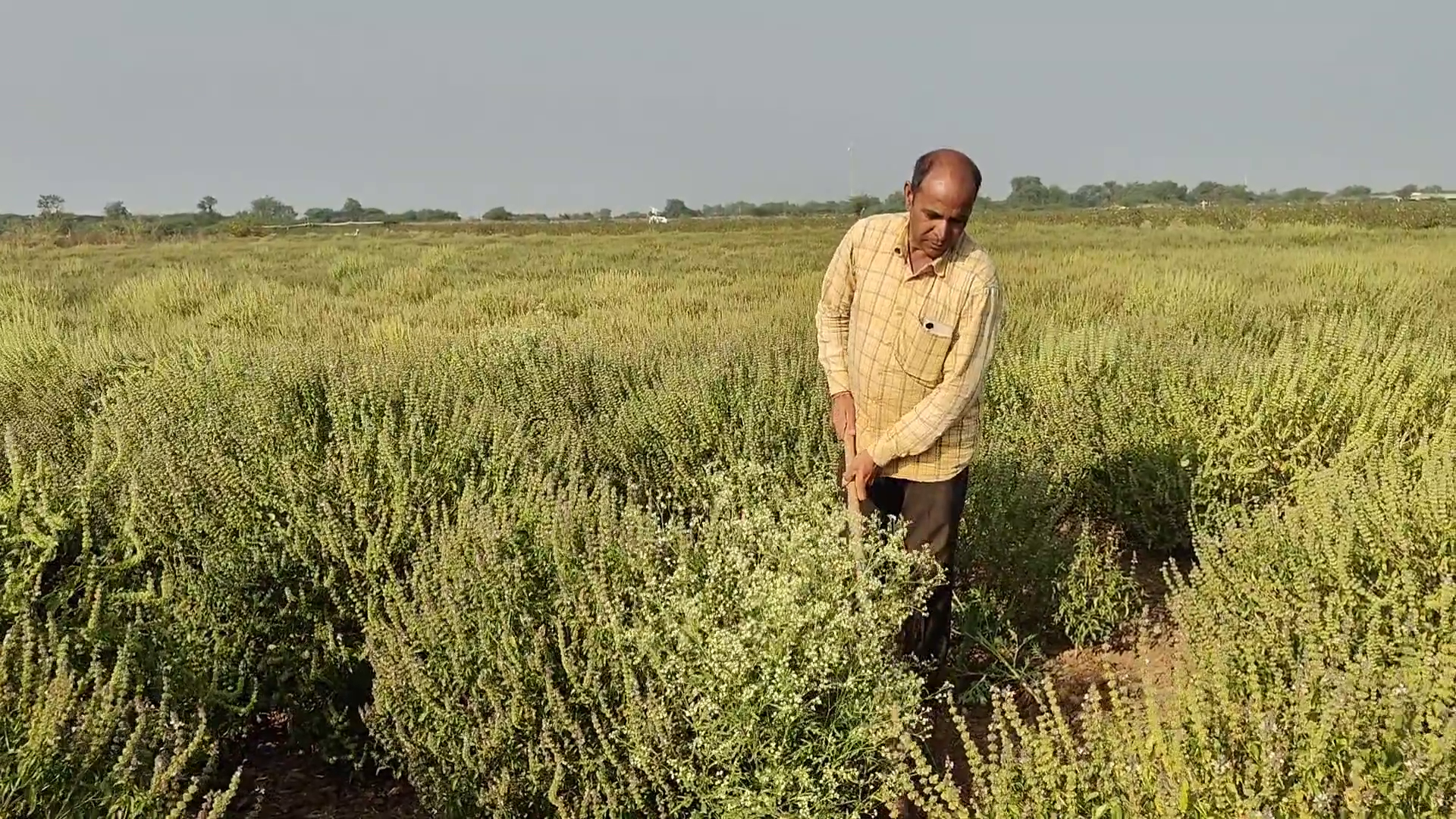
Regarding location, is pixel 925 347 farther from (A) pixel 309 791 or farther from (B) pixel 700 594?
(A) pixel 309 791

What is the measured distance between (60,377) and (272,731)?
307cm

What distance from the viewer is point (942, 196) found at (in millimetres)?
2072

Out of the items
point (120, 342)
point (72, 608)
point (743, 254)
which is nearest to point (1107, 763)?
point (72, 608)

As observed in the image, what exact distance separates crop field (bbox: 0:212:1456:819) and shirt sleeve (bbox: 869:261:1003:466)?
1.03 feet

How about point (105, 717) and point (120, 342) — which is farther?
point (120, 342)

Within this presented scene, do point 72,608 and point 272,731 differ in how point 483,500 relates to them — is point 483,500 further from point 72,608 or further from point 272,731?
point 72,608

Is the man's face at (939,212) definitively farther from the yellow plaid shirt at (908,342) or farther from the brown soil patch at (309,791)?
the brown soil patch at (309,791)

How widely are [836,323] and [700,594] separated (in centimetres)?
103

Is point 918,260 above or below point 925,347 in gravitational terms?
above

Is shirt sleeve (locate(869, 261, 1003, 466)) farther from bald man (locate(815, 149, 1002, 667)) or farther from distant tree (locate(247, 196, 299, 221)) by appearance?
distant tree (locate(247, 196, 299, 221))

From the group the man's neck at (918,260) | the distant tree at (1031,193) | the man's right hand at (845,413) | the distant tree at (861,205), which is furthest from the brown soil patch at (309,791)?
the distant tree at (1031,193)

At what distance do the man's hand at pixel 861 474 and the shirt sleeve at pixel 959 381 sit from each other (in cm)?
9

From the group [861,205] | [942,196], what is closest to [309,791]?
[942,196]

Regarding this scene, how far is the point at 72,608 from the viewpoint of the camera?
2.35 metres
